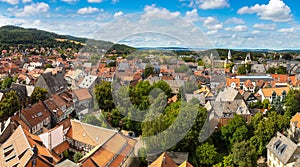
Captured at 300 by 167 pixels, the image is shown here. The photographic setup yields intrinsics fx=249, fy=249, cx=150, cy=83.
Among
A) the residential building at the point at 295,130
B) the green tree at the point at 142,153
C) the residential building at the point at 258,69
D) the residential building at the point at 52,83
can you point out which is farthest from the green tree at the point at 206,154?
the residential building at the point at 258,69

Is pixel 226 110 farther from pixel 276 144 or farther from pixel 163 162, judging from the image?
pixel 163 162

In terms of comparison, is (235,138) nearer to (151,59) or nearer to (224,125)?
(224,125)

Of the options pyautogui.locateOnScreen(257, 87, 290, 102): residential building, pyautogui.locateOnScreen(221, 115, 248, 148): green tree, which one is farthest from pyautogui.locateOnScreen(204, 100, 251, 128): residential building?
pyautogui.locateOnScreen(257, 87, 290, 102): residential building

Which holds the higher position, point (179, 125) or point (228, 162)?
point (179, 125)

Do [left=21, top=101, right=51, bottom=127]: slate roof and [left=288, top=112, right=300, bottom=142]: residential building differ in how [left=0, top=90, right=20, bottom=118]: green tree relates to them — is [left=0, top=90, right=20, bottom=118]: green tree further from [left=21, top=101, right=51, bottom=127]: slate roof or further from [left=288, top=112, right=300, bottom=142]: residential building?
[left=288, top=112, right=300, bottom=142]: residential building

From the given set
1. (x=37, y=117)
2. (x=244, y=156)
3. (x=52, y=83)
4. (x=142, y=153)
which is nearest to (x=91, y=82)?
(x=142, y=153)

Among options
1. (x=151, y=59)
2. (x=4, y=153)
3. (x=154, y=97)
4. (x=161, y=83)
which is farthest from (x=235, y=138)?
(x=4, y=153)
